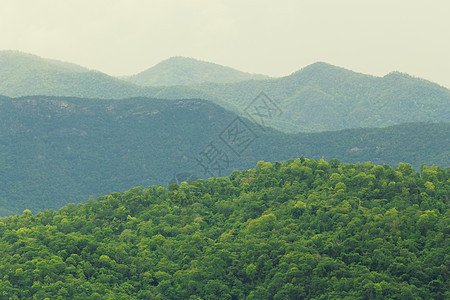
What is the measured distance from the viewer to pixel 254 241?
212 ft

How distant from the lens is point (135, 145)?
17388 cm

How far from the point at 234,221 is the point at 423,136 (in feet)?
266

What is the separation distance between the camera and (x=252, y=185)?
79.8 m

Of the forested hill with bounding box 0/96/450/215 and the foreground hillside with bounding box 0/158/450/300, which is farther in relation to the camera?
the forested hill with bounding box 0/96/450/215

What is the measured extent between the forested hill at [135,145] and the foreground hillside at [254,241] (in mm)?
69024

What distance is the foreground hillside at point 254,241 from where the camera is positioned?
58094mm

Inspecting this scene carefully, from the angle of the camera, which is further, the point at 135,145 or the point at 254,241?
the point at 135,145

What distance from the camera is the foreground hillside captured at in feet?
191

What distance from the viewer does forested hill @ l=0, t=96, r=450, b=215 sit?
490ft

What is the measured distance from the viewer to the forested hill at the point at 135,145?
149 meters

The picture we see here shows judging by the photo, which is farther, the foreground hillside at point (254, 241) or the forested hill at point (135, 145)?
the forested hill at point (135, 145)

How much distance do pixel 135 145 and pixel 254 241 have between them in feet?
367

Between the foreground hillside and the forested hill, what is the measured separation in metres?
69.0

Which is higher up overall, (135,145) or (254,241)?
(254,241)
